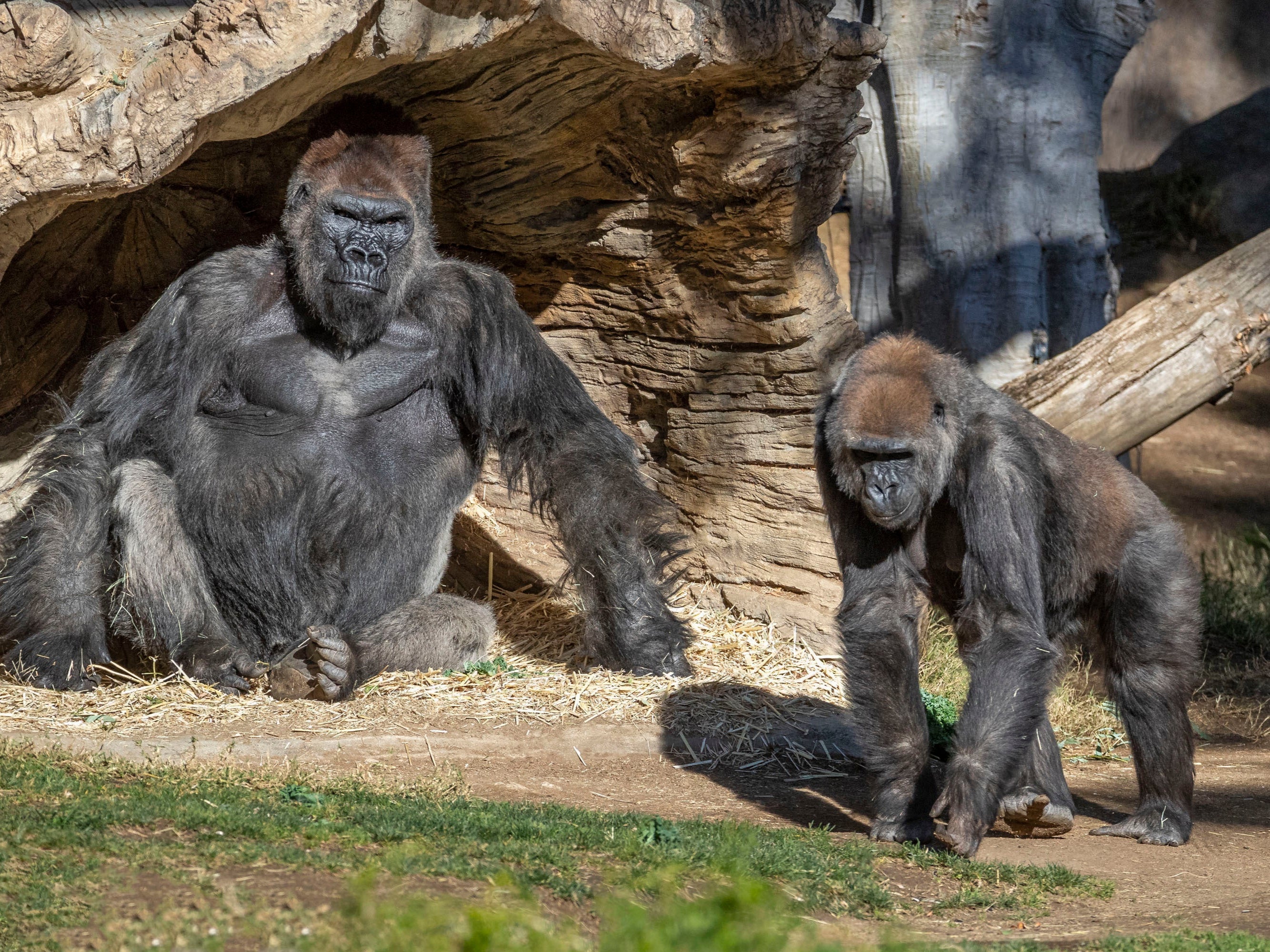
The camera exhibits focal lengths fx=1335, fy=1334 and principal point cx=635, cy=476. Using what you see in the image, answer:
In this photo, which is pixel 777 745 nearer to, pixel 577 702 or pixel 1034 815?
pixel 577 702

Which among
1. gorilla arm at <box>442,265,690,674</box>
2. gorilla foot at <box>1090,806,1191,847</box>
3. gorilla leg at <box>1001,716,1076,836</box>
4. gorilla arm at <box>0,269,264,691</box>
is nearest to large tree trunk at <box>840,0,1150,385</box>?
gorilla arm at <box>442,265,690,674</box>

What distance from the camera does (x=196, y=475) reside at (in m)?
5.13

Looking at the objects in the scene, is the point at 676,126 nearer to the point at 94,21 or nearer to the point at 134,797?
the point at 94,21

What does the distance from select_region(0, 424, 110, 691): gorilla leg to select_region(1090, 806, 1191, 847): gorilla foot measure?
12.1 ft

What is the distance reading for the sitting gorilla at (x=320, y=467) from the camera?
16.6 ft

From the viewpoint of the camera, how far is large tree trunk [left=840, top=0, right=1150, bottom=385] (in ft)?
25.2

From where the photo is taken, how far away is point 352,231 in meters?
5.07

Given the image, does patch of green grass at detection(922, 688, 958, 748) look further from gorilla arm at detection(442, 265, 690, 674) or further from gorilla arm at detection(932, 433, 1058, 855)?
gorilla arm at detection(932, 433, 1058, 855)

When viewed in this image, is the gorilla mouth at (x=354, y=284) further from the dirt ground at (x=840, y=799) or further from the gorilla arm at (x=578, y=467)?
the dirt ground at (x=840, y=799)

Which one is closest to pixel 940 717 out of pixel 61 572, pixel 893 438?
pixel 893 438

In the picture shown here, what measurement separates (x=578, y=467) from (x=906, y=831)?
2140mm

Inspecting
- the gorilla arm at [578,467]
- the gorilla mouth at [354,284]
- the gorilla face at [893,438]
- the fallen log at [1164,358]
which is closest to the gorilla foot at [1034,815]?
the gorilla face at [893,438]

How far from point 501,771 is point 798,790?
1042 millimetres

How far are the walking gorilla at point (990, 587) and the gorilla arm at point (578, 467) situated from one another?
4.61 ft
